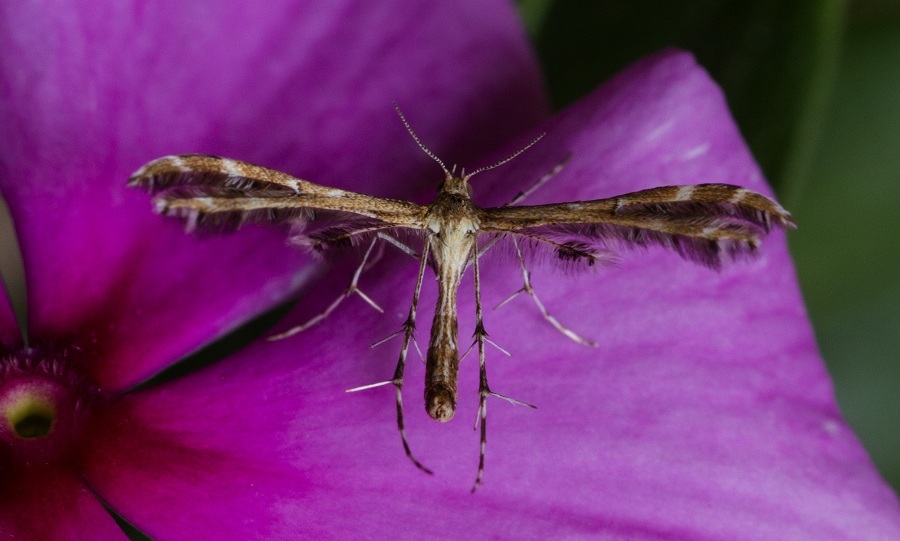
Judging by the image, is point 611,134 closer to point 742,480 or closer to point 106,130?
point 742,480

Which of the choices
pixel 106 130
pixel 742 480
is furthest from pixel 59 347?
pixel 742 480

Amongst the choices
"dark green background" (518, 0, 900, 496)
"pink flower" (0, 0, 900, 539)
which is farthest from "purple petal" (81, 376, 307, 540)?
"dark green background" (518, 0, 900, 496)

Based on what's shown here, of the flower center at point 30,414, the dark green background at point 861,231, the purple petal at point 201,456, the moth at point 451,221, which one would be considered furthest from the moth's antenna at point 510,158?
the dark green background at point 861,231

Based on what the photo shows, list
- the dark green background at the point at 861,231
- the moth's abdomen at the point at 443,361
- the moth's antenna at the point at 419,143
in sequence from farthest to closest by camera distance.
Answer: the dark green background at the point at 861,231 < the moth's antenna at the point at 419,143 < the moth's abdomen at the point at 443,361

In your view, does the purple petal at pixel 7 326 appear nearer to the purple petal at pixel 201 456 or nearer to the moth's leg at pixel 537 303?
the purple petal at pixel 201 456

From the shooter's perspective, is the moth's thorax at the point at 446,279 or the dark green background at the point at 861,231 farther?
the dark green background at the point at 861,231
